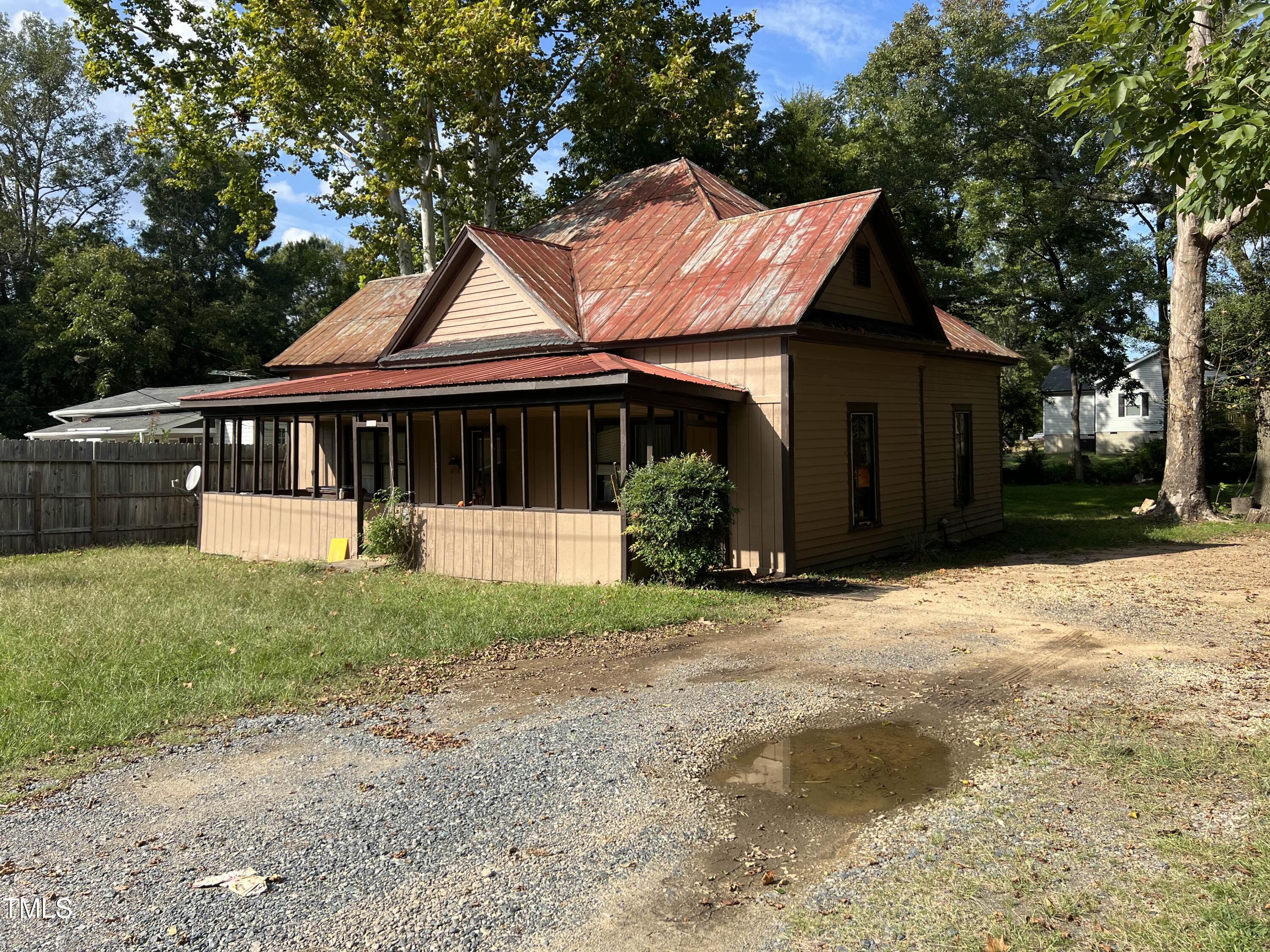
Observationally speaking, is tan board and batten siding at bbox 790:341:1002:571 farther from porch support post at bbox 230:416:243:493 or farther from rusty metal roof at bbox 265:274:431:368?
porch support post at bbox 230:416:243:493

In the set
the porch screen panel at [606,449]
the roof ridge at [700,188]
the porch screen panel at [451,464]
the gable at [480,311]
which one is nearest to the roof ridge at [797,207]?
the roof ridge at [700,188]

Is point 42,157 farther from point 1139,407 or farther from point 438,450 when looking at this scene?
point 1139,407

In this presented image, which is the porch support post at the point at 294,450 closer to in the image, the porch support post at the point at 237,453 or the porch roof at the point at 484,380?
the porch roof at the point at 484,380

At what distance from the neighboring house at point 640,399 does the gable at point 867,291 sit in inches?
2.2

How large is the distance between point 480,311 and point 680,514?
7.55 m

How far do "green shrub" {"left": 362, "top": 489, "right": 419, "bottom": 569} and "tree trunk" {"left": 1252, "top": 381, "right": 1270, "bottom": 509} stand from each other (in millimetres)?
18945

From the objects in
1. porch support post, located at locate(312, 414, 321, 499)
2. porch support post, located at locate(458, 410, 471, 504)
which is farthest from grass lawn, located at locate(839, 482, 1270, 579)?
porch support post, located at locate(312, 414, 321, 499)

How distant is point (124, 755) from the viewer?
6.02m

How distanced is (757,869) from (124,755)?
14.0ft

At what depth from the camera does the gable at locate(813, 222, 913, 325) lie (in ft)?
49.2

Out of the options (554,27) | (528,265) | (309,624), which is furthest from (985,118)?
(309,624)

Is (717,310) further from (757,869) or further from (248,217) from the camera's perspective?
(248,217)

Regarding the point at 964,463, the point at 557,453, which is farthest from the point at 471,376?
the point at 964,463

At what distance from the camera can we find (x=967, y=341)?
20.3m
